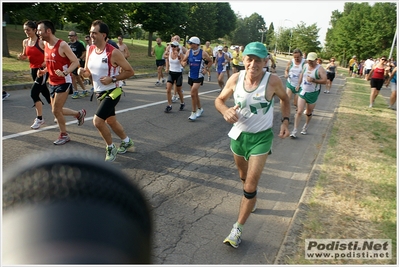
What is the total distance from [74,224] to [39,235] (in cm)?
6

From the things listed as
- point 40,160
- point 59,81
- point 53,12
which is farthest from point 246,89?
point 53,12

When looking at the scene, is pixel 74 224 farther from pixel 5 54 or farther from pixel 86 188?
pixel 5 54

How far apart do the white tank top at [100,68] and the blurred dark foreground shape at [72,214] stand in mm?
4786

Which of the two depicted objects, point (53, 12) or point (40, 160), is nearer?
point (40, 160)

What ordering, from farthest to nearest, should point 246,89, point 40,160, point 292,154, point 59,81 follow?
1. point 292,154
2. point 59,81
3. point 246,89
4. point 40,160

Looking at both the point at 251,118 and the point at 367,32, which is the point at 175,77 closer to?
the point at 251,118

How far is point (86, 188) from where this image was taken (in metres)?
0.63

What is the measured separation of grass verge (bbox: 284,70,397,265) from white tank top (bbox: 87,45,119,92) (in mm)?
3495

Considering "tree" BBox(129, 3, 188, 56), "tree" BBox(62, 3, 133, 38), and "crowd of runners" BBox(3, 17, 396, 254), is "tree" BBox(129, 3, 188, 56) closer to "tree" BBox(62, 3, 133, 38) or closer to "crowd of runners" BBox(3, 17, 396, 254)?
"tree" BBox(62, 3, 133, 38)

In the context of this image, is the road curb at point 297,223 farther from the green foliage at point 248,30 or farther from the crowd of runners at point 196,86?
the green foliage at point 248,30

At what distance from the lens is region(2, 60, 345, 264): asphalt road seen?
11.2 feet

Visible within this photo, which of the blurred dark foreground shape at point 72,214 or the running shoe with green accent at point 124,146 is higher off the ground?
the blurred dark foreground shape at point 72,214

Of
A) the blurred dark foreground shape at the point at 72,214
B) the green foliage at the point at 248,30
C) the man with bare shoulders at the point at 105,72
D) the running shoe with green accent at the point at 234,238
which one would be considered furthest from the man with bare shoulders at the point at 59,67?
the green foliage at the point at 248,30

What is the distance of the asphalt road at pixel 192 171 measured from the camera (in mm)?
3406
